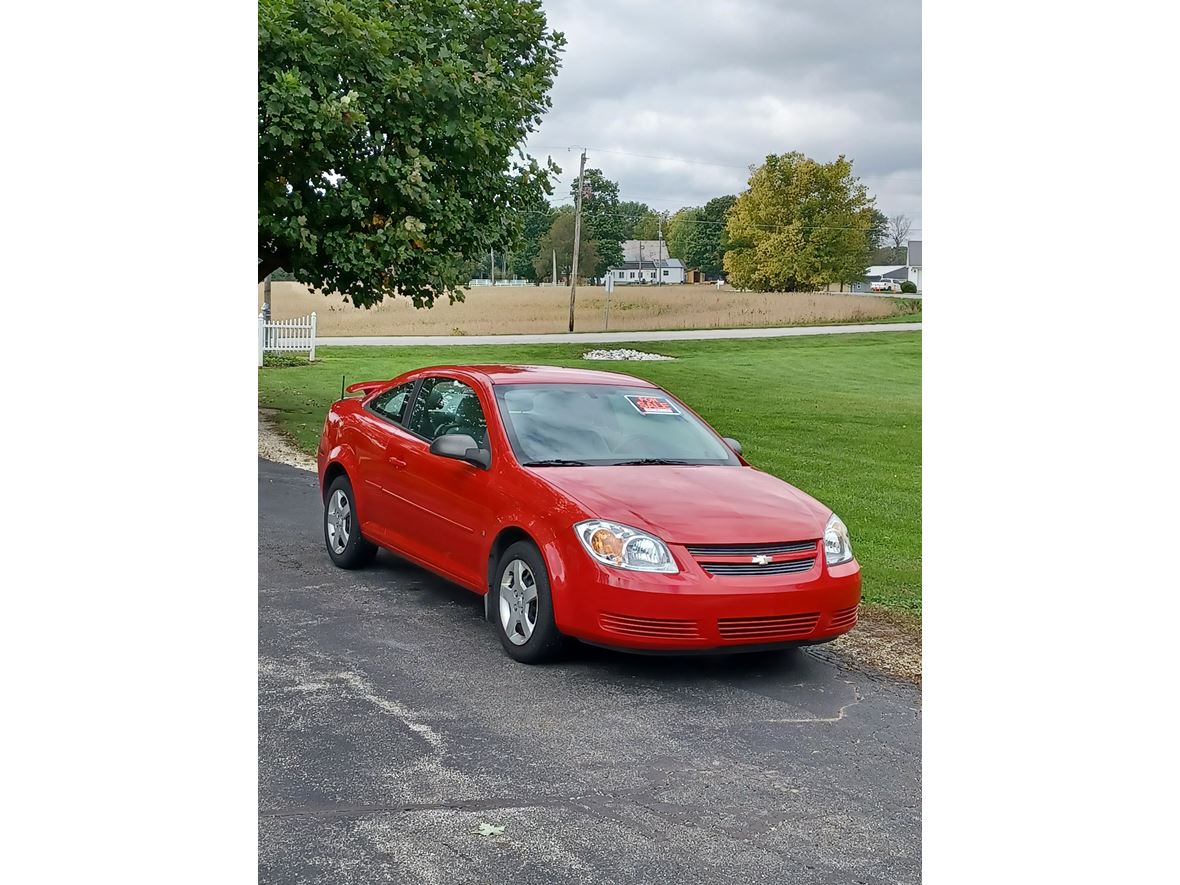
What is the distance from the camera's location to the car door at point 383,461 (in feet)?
23.7

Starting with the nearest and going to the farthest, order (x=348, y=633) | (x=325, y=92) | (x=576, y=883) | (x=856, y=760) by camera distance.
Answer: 1. (x=576, y=883)
2. (x=856, y=760)
3. (x=348, y=633)
4. (x=325, y=92)

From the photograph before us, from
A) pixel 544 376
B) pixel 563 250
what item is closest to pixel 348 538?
pixel 544 376

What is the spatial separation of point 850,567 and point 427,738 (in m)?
2.19

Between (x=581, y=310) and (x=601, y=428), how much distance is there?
86.7 ft

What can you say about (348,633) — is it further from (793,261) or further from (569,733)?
(793,261)

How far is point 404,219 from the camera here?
14.5m

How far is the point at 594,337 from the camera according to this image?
103 ft

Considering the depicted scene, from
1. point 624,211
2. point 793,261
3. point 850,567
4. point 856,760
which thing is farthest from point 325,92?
point 624,211

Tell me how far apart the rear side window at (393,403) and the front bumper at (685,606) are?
A: 233 centimetres

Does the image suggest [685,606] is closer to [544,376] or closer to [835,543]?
[835,543]

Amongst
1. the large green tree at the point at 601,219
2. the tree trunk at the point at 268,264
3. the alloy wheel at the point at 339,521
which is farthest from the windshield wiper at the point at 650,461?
the large green tree at the point at 601,219

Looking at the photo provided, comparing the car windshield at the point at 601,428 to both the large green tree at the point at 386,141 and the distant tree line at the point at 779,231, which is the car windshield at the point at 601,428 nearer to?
the large green tree at the point at 386,141
